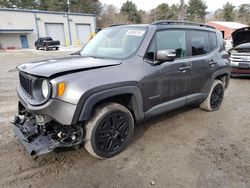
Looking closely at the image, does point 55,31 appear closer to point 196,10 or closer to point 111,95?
point 111,95

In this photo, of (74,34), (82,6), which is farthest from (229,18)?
(74,34)

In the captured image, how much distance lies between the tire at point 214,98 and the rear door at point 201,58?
34cm

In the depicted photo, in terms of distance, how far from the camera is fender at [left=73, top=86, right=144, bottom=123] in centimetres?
263

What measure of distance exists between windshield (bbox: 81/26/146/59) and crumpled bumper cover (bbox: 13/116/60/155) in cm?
150

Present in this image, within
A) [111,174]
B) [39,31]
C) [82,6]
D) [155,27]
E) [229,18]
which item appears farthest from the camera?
[229,18]

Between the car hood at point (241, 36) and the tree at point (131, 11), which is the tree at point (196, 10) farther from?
the car hood at point (241, 36)

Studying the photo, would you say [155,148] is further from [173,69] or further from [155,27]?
[155,27]

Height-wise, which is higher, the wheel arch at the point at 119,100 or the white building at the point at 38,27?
the white building at the point at 38,27

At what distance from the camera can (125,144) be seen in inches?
130

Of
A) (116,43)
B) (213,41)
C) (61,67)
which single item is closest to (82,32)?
(213,41)

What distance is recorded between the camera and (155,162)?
3055 mm

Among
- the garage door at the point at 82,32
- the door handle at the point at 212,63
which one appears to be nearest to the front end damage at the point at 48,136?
the door handle at the point at 212,63

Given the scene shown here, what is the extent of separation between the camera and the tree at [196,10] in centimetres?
7271

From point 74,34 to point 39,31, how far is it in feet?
21.9
